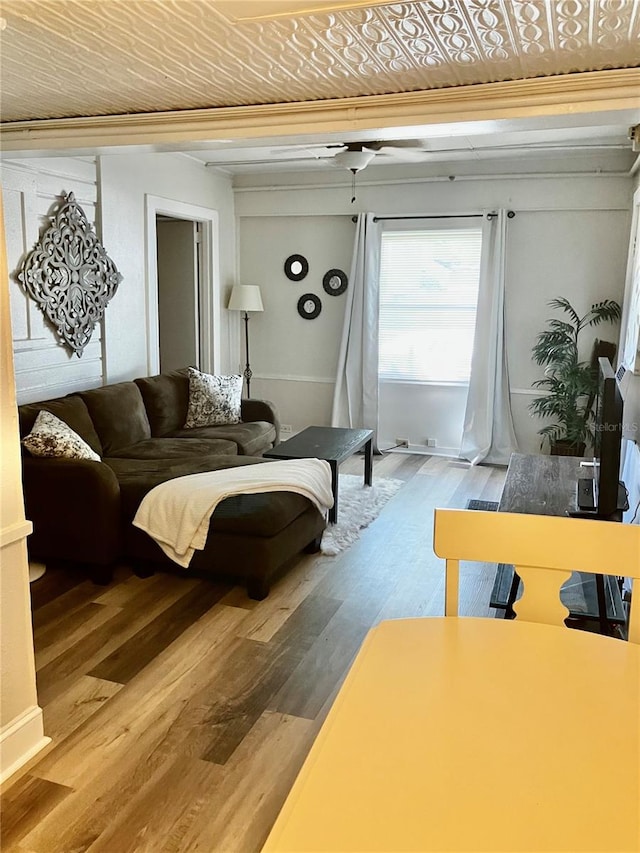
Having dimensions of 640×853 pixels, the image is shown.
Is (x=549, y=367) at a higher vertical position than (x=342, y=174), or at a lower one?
lower

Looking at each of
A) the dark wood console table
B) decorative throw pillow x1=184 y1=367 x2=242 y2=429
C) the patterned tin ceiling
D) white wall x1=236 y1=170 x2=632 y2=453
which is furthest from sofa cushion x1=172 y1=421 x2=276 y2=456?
the patterned tin ceiling

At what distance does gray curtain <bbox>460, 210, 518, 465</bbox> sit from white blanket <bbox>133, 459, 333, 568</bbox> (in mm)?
2872

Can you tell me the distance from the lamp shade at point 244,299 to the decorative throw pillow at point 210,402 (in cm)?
129

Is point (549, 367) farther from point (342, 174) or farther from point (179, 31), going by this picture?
point (179, 31)

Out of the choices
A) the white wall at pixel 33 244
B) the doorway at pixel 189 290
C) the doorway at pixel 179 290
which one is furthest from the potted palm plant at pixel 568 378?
the white wall at pixel 33 244

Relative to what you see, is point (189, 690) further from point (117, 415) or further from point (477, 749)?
point (117, 415)

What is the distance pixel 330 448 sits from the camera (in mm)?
4914

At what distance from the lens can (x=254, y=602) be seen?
362 centimetres

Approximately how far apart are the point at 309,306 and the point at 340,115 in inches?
188

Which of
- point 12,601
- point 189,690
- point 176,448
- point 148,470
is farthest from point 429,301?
point 12,601

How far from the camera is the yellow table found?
1.01 metres

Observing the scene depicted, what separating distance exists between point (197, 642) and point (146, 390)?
2703 millimetres

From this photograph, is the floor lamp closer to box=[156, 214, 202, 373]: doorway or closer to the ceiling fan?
box=[156, 214, 202, 373]: doorway

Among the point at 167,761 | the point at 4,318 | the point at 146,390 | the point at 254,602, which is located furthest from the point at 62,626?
the point at 146,390
